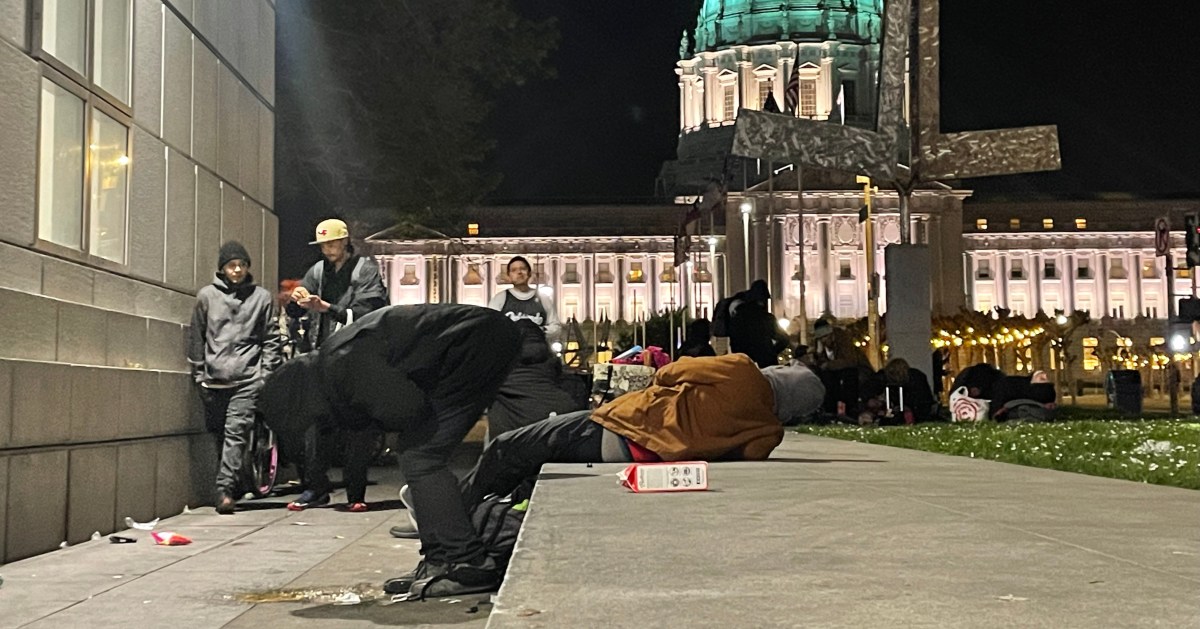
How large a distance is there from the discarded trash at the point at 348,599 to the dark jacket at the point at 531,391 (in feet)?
7.88

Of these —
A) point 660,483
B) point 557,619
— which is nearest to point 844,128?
point 660,483

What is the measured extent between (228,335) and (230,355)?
0.12m

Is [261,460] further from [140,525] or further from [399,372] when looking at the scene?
[399,372]

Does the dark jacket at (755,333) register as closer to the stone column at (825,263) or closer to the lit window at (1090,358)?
the stone column at (825,263)

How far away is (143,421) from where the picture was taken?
8461mm

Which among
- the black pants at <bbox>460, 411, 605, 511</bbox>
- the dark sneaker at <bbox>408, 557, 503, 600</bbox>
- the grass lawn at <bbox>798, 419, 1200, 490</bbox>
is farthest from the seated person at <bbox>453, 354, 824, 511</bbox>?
the grass lawn at <bbox>798, 419, 1200, 490</bbox>

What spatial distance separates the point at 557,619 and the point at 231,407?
7.14 meters

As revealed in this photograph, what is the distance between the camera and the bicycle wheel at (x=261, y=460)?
9.75 meters

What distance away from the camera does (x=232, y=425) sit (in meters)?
9.25

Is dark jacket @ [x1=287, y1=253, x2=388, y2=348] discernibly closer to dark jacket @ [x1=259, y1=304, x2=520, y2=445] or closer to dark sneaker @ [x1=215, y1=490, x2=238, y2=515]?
dark sneaker @ [x1=215, y1=490, x2=238, y2=515]

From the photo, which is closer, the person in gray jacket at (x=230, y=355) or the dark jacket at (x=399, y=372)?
the dark jacket at (x=399, y=372)

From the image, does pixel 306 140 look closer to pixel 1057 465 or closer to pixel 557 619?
pixel 1057 465

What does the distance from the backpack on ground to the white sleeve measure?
140 inches

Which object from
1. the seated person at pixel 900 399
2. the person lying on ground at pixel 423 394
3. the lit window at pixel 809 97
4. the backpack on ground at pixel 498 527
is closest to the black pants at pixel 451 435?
the person lying on ground at pixel 423 394
